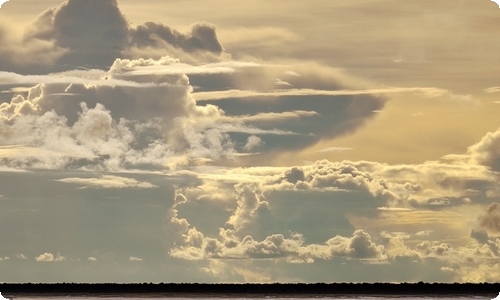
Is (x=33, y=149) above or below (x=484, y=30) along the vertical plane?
below

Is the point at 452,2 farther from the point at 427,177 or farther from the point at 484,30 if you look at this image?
the point at 427,177

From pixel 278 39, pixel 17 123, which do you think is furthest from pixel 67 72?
pixel 278 39

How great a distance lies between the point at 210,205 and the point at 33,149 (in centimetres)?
79

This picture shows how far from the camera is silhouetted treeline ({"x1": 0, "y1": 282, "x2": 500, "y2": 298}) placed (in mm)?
4148

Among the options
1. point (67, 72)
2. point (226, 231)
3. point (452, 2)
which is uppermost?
point (452, 2)

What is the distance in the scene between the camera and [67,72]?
4.30m

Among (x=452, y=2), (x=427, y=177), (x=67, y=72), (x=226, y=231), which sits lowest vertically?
(x=226, y=231)

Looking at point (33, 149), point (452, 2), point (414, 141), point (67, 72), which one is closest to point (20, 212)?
point (33, 149)

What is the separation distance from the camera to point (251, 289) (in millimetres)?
4184

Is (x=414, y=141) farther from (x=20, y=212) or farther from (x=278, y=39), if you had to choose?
(x=20, y=212)

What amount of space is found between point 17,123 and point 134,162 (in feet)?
1.75

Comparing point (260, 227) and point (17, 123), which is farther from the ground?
point (17, 123)

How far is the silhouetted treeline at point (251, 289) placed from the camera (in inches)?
163

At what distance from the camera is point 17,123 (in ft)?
14.2
